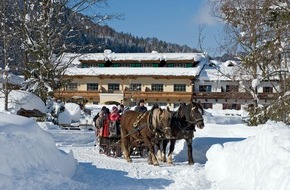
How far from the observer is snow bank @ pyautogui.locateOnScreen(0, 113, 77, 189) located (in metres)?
7.96

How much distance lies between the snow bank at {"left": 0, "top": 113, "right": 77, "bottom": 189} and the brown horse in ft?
11.4

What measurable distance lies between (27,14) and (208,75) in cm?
4778

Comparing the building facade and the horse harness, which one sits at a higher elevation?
the building facade

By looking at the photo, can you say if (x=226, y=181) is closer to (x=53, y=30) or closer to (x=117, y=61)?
(x=53, y=30)

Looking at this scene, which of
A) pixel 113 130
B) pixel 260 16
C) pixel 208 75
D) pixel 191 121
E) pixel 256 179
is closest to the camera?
pixel 256 179

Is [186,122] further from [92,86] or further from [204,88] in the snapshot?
[92,86]

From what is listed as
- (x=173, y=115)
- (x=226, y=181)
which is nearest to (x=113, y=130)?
(x=173, y=115)

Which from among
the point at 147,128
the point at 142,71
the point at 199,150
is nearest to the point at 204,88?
the point at 142,71

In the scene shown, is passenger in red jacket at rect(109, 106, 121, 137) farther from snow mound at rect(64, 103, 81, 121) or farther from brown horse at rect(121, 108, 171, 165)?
snow mound at rect(64, 103, 81, 121)

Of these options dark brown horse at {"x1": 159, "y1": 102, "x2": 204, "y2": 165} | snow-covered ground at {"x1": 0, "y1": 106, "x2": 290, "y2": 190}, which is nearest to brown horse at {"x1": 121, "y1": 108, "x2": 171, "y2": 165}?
dark brown horse at {"x1": 159, "y1": 102, "x2": 204, "y2": 165}

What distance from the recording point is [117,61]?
7469cm

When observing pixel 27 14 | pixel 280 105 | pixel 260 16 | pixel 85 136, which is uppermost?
pixel 27 14

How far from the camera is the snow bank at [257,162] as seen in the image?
6629 millimetres

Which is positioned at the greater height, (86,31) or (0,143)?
(86,31)
